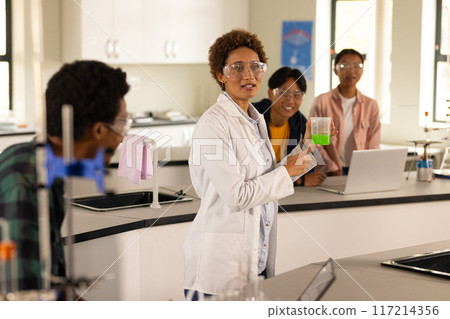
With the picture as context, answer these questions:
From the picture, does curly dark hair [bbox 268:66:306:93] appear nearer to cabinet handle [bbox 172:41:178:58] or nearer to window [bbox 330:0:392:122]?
cabinet handle [bbox 172:41:178:58]

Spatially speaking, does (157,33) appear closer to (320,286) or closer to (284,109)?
(284,109)

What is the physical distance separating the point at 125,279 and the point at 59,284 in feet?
3.35

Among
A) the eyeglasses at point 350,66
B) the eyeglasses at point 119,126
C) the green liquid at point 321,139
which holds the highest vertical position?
the eyeglasses at point 350,66

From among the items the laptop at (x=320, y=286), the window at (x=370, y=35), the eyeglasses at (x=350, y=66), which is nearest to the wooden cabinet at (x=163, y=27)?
the window at (x=370, y=35)

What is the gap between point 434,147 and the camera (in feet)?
11.4

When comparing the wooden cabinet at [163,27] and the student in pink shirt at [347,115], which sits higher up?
the wooden cabinet at [163,27]

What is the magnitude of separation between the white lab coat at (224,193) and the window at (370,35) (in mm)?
2489

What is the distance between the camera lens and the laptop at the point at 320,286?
1085 millimetres

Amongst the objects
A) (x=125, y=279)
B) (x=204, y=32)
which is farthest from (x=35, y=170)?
(x=204, y=32)

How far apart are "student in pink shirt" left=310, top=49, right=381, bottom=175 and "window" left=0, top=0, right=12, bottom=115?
1.37 meters

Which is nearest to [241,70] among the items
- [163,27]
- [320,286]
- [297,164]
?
[297,164]

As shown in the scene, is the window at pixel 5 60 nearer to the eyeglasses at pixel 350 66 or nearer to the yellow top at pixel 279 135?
the yellow top at pixel 279 135

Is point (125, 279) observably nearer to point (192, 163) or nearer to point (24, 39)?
point (192, 163)

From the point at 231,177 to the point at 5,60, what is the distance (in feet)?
1.74
